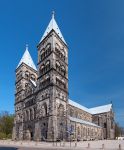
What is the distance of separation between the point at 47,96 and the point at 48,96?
48cm

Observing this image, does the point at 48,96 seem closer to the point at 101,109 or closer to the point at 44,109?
the point at 44,109

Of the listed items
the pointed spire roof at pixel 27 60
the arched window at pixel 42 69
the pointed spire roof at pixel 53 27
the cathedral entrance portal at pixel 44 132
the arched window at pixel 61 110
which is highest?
the pointed spire roof at pixel 53 27

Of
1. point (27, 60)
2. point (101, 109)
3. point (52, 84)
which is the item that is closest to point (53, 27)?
point (52, 84)

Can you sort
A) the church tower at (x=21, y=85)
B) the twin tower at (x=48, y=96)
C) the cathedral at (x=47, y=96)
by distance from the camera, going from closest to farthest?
the twin tower at (x=48, y=96) → the cathedral at (x=47, y=96) → the church tower at (x=21, y=85)

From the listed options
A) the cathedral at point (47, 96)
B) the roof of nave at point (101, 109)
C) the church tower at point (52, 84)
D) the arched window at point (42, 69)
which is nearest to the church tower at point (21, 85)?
the cathedral at point (47, 96)

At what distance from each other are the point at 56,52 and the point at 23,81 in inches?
739

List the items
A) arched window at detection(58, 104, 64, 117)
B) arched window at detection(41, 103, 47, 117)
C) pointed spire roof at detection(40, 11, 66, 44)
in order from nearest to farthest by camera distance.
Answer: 1. arched window at detection(58, 104, 64, 117)
2. arched window at detection(41, 103, 47, 117)
3. pointed spire roof at detection(40, 11, 66, 44)

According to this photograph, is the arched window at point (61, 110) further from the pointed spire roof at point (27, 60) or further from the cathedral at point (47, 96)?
the pointed spire roof at point (27, 60)

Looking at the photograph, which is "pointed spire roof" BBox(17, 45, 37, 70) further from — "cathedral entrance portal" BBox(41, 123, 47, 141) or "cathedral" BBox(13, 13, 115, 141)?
"cathedral entrance portal" BBox(41, 123, 47, 141)

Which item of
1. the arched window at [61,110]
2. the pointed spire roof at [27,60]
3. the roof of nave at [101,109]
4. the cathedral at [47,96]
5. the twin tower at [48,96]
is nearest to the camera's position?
the twin tower at [48,96]

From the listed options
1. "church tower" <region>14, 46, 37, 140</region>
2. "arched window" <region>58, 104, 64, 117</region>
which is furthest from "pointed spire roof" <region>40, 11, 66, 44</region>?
"arched window" <region>58, 104, 64, 117</region>

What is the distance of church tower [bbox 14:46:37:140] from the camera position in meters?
69.0

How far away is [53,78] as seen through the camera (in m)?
54.4

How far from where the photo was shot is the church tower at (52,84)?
172 ft
